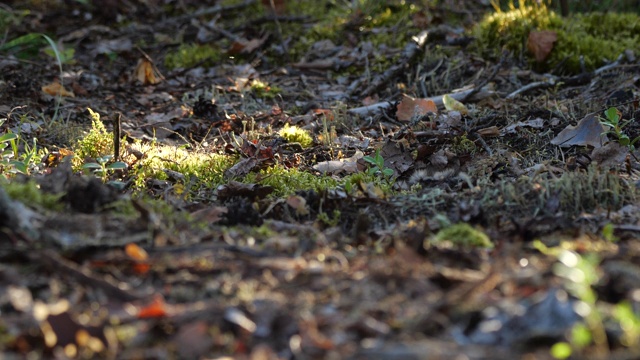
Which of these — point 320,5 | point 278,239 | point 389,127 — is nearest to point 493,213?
point 278,239

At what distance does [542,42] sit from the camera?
559cm

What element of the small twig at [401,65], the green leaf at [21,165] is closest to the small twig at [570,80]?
the small twig at [401,65]

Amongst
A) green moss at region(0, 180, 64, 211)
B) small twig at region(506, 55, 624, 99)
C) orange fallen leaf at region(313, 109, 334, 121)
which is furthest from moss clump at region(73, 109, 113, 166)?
small twig at region(506, 55, 624, 99)

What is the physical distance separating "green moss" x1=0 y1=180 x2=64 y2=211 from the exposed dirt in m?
0.02

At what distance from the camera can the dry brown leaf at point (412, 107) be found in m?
4.73

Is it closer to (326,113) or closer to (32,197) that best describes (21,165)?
(32,197)

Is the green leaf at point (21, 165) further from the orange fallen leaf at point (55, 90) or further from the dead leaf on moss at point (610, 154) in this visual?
the dead leaf on moss at point (610, 154)

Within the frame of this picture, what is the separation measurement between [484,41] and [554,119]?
1824 millimetres

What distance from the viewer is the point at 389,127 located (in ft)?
15.6

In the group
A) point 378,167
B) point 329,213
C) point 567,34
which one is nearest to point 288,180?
point 378,167

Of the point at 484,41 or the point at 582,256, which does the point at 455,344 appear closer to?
the point at 582,256

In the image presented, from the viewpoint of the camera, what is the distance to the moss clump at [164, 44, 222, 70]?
641 cm

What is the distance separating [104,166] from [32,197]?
3.34 feet

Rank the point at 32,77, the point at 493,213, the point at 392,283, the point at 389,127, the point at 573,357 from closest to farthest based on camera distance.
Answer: the point at 573,357, the point at 392,283, the point at 493,213, the point at 389,127, the point at 32,77
